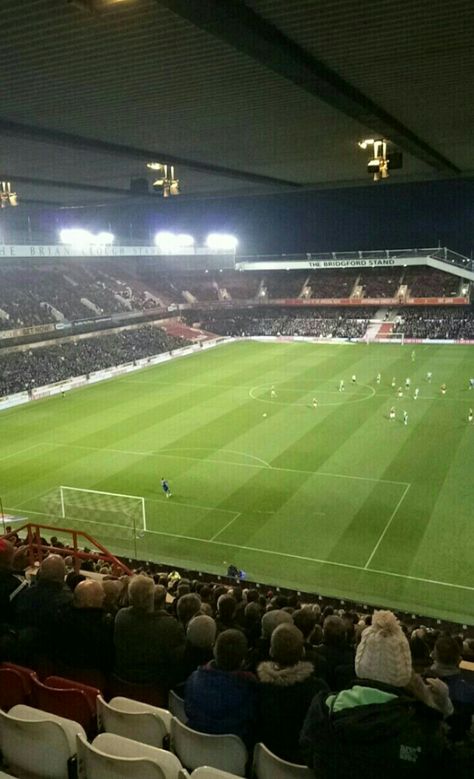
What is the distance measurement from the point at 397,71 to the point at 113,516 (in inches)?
538

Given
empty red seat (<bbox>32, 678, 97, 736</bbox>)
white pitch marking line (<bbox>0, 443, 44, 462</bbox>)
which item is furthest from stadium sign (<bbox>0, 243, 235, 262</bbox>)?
empty red seat (<bbox>32, 678, 97, 736</bbox>)

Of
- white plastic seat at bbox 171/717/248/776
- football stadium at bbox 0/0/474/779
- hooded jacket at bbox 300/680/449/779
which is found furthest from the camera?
football stadium at bbox 0/0/474/779

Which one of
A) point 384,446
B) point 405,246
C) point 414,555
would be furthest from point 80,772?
point 405,246

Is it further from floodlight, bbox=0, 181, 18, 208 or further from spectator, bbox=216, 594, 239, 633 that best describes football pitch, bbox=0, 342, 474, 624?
floodlight, bbox=0, 181, 18, 208

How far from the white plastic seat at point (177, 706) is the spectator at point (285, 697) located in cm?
68

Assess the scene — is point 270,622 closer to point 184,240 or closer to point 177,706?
point 177,706

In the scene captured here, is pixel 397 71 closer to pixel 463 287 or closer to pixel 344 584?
pixel 344 584

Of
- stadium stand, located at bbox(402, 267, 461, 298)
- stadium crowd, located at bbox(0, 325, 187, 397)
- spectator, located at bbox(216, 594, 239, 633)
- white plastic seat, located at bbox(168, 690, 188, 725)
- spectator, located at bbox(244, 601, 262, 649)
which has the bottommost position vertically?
stadium crowd, located at bbox(0, 325, 187, 397)

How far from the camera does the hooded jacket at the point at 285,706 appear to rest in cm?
368

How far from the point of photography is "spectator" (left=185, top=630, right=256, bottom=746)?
3730mm

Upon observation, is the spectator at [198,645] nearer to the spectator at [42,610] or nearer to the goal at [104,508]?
the spectator at [42,610]

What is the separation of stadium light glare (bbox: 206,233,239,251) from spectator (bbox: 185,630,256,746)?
6934 centimetres

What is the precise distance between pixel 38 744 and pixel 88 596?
4.61 ft

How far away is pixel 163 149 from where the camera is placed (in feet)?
50.5
